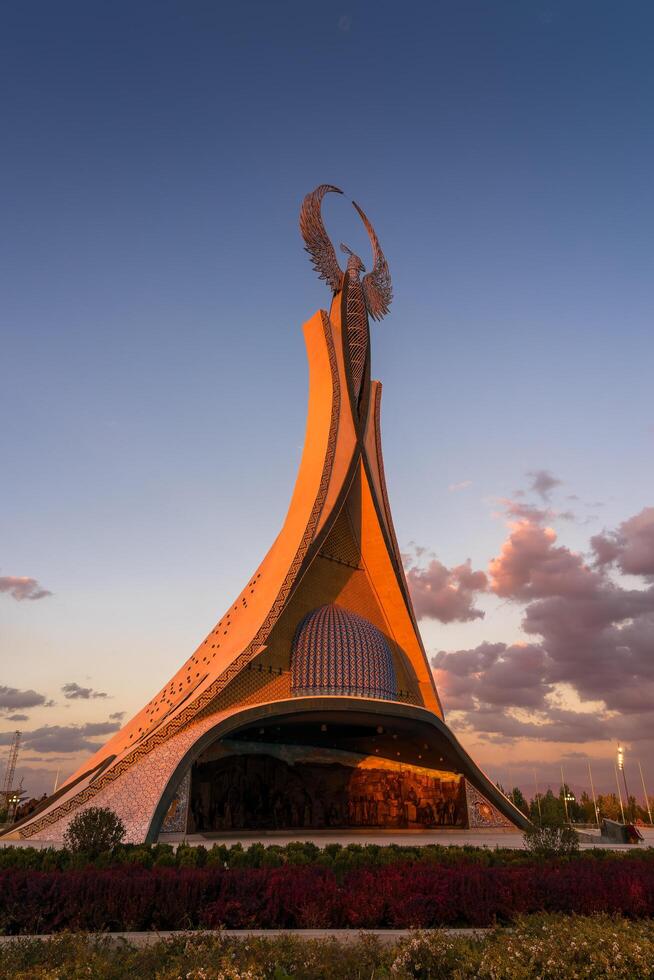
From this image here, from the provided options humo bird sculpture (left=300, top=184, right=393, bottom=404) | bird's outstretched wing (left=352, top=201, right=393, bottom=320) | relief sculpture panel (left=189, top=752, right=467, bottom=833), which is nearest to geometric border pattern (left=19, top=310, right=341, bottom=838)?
relief sculpture panel (left=189, top=752, right=467, bottom=833)

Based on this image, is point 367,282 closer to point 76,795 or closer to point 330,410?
point 330,410

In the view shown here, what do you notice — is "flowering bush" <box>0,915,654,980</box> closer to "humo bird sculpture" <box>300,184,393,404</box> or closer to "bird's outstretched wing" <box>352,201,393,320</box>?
"humo bird sculpture" <box>300,184,393,404</box>

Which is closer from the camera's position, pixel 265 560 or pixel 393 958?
pixel 393 958

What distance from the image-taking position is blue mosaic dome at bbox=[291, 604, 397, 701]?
58.1ft

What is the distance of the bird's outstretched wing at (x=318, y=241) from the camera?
81.7 ft

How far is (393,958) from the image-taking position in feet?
14.6

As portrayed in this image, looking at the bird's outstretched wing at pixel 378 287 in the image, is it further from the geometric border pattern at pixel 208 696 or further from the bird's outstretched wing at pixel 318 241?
the geometric border pattern at pixel 208 696

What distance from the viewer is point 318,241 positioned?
82.3 feet

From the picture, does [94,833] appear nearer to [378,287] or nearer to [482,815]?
[482,815]

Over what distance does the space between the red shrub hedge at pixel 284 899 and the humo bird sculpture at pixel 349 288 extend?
61.9ft

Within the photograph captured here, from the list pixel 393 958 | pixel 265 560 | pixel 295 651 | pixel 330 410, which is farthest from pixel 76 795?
pixel 330 410

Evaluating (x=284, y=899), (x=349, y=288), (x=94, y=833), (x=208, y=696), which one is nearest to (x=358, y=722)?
(x=208, y=696)

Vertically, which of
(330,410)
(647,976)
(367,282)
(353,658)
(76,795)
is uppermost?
(367,282)

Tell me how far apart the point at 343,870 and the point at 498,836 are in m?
10.7
